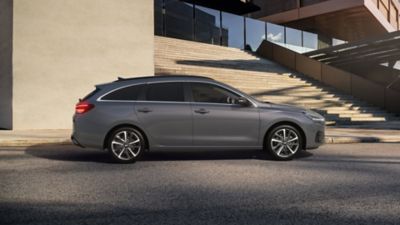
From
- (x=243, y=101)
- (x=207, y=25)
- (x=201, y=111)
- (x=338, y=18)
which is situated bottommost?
(x=201, y=111)

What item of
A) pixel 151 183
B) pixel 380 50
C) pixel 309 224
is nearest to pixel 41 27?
pixel 151 183

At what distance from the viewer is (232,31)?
104ft

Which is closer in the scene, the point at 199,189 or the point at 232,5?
the point at 199,189

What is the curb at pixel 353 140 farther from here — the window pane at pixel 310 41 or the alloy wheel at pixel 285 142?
the window pane at pixel 310 41

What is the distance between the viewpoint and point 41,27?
1389 centimetres

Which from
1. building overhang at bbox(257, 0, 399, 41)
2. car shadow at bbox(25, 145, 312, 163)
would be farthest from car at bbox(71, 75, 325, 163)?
building overhang at bbox(257, 0, 399, 41)

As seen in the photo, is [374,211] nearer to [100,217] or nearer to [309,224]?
[309,224]

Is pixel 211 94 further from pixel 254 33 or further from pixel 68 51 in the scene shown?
pixel 254 33

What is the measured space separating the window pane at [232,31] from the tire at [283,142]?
23.1 metres

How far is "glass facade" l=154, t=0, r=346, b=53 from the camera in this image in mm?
27516

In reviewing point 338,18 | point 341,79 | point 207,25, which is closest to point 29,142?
point 341,79

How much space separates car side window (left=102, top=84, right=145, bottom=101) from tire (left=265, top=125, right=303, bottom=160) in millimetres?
2660

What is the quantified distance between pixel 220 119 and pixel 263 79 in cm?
1435

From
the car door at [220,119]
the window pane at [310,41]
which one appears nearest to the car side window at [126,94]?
the car door at [220,119]
